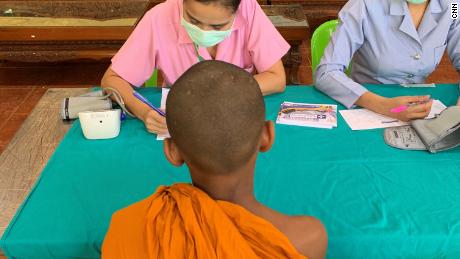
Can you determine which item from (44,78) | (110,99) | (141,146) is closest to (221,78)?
(141,146)

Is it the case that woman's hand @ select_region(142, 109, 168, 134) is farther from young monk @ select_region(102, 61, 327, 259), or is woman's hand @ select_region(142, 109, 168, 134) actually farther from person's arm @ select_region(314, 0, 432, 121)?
person's arm @ select_region(314, 0, 432, 121)

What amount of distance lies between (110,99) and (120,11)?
8.09ft

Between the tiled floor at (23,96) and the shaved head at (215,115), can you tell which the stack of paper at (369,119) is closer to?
the shaved head at (215,115)

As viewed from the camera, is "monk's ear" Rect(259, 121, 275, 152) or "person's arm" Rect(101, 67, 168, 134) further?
"person's arm" Rect(101, 67, 168, 134)

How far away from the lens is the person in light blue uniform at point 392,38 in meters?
1.64

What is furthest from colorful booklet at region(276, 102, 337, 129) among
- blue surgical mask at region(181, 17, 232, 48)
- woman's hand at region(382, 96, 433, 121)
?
blue surgical mask at region(181, 17, 232, 48)

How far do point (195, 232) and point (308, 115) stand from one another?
809 millimetres

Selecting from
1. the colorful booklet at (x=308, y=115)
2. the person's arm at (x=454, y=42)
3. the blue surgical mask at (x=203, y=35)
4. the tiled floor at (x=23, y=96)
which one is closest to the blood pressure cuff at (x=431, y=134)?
the colorful booklet at (x=308, y=115)

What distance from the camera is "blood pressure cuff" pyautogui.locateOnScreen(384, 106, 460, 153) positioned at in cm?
128

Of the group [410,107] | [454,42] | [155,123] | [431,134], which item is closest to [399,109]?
[410,107]

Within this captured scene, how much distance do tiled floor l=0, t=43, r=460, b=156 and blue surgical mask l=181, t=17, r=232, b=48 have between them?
1789 millimetres

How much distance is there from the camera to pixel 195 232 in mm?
771

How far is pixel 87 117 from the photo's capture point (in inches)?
51.8

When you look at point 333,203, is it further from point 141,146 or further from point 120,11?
point 120,11
